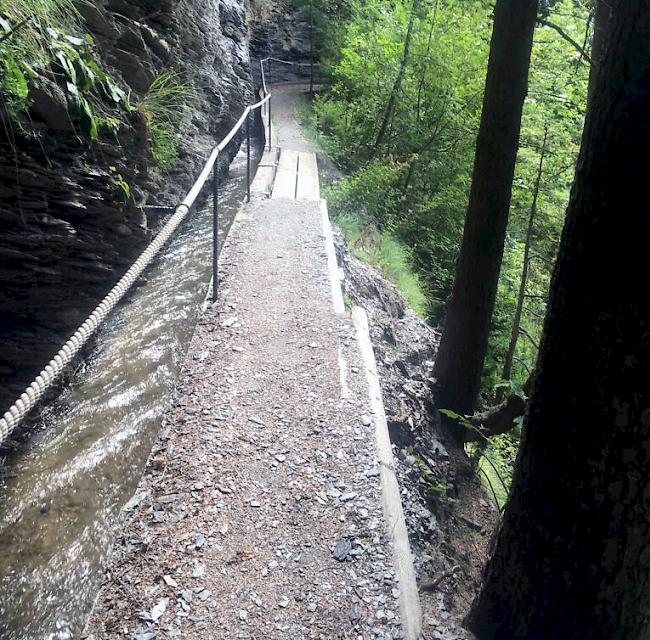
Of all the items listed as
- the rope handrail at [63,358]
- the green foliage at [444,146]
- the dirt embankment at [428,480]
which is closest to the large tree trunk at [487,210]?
the dirt embankment at [428,480]

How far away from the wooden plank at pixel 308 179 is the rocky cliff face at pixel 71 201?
2635 millimetres

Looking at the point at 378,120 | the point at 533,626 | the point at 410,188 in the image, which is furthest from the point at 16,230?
the point at 378,120

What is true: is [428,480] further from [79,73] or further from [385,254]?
[385,254]

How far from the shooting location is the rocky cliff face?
14.6 ft

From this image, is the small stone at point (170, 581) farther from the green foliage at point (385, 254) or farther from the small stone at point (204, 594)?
the green foliage at point (385, 254)

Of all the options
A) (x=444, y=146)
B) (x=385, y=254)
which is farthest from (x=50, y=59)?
(x=444, y=146)

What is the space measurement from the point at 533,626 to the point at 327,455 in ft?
4.91

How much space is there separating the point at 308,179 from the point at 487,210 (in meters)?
5.61

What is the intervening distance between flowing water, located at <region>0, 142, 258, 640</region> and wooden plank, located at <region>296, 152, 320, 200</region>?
333 centimetres

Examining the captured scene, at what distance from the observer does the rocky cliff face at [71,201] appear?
4453 mm

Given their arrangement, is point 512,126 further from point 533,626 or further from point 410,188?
point 410,188

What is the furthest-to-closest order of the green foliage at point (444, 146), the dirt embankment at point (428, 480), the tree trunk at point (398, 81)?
the tree trunk at point (398, 81), the green foliage at point (444, 146), the dirt embankment at point (428, 480)

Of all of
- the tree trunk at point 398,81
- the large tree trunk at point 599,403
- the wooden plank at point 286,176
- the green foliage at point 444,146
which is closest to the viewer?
the large tree trunk at point 599,403

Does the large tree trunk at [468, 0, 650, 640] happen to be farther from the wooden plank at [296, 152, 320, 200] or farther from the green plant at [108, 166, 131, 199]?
the wooden plank at [296, 152, 320, 200]
